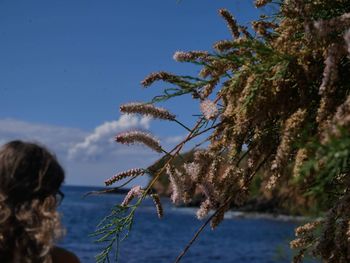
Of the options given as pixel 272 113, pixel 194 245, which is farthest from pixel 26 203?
pixel 194 245

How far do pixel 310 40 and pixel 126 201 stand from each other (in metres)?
1.11

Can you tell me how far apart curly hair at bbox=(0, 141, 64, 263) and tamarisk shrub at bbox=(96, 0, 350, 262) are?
0.27 m

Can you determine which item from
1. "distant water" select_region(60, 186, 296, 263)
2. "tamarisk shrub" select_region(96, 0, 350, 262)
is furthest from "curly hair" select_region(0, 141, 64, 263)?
"distant water" select_region(60, 186, 296, 263)

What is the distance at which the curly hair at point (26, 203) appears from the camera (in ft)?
8.94

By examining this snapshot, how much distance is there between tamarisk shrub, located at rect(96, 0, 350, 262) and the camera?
83.6 inches

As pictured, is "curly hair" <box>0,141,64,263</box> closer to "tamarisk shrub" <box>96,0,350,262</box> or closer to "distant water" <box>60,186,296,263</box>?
"tamarisk shrub" <box>96,0,350,262</box>

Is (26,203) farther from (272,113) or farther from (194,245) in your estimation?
(194,245)

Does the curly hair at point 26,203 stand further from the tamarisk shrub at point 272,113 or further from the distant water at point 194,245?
the distant water at point 194,245

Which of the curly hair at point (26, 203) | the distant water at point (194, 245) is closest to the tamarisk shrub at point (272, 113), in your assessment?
the curly hair at point (26, 203)

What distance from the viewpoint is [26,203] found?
9.05ft

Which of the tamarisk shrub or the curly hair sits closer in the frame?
the tamarisk shrub

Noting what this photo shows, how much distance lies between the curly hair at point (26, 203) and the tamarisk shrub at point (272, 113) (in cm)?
27

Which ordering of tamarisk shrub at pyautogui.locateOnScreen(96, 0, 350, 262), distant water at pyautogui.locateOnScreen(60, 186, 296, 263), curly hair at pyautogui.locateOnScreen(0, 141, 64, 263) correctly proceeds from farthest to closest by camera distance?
distant water at pyautogui.locateOnScreen(60, 186, 296, 263), curly hair at pyautogui.locateOnScreen(0, 141, 64, 263), tamarisk shrub at pyautogui.locateOnScreen(96, 0, 350, 262)

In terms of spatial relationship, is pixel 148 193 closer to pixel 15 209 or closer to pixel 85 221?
pixel 15 209
